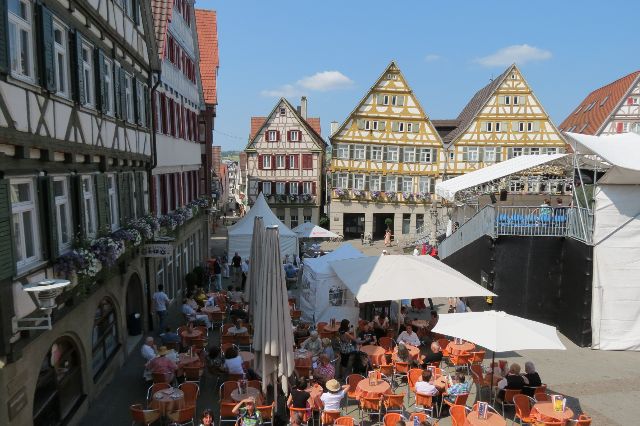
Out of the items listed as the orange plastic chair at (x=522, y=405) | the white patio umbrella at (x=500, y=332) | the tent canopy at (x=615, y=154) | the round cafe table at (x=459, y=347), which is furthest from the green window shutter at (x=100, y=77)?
the tent canopy at (x=615, y=154)

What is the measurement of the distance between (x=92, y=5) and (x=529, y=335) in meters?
10.3

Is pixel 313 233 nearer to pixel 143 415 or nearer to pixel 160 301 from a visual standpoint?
pixel 160 301

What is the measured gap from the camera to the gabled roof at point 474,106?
117 feet

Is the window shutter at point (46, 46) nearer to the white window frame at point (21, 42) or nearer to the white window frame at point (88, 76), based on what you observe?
the white window frame at point (21, 42)

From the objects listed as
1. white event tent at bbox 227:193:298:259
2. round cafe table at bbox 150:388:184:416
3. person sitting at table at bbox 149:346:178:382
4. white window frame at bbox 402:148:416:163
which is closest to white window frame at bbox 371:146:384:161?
white window frame at bbox 402:148:416:163

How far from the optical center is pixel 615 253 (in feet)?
46.2

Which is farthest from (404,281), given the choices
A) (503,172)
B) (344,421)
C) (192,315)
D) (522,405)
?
(503,172)

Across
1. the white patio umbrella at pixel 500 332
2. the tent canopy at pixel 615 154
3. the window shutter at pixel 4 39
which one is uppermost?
the window shutter at pixel 4 39

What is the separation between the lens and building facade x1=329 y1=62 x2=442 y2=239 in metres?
35.7

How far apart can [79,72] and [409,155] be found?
2994 centimetres

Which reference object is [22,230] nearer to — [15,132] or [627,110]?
[15,132]

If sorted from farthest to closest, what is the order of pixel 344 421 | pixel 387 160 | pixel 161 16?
pixel 387 160, pixel 161 16, pixel 344 421

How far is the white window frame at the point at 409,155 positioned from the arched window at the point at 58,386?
3038cm

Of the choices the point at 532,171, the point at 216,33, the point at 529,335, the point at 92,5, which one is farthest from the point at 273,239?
the point at 216,33
